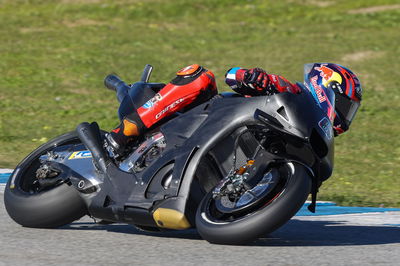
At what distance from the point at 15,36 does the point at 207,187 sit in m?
15.3

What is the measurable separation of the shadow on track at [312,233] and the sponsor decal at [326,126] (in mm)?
744

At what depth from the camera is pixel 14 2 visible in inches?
1004

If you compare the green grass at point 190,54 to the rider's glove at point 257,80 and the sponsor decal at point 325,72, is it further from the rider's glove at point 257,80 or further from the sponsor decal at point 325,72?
the rider's glove at point 257,80

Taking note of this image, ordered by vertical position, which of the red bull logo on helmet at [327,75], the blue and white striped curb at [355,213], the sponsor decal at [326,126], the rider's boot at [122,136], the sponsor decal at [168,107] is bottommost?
the blue and white striped curb at [355,213]

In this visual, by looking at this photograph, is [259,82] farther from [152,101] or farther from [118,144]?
[118,144]

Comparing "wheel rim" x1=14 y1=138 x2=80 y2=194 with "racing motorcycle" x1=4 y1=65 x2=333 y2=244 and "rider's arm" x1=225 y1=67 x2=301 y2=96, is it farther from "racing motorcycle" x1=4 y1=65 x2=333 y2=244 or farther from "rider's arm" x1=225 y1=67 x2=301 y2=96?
"rider's arm" x1=225 y1=67 x2=301 y2=96

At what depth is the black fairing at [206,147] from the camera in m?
5.74

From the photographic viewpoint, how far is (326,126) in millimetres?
5809

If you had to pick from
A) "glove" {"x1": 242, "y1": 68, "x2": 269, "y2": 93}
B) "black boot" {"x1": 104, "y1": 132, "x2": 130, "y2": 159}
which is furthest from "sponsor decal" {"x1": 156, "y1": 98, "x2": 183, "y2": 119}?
"glove" {"x1": 242, "y1": 68, "x2": 269, "y2": 93}

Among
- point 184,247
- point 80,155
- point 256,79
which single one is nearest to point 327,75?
point 256,79

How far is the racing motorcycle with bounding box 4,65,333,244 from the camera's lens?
555 cm

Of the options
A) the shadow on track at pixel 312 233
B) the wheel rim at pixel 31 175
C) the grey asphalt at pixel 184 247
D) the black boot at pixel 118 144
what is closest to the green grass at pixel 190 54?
the shadow on track at pixel 312 233

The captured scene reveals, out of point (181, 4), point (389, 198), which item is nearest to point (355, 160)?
point (389, 198)

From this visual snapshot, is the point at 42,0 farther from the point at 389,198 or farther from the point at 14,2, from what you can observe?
the point at 389,198
